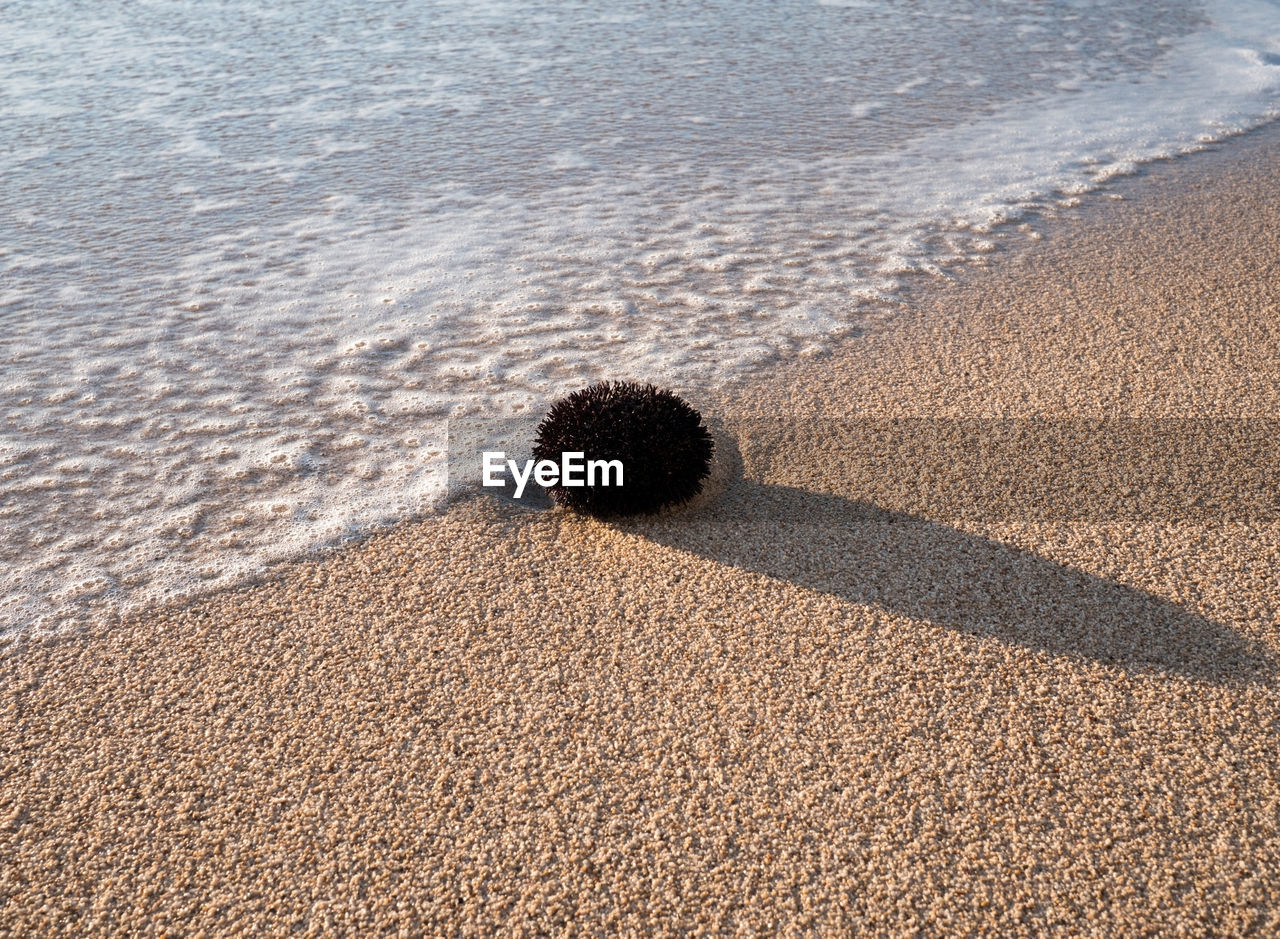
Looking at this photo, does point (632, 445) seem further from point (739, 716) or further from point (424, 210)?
point (424, 210)

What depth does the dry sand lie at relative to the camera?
253 centimetres

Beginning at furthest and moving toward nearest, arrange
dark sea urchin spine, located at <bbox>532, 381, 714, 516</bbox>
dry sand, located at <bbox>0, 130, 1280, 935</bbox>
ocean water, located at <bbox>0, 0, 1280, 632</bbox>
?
ocean water, located at <bbox>0, 0, 1280, 632</bbox> → dark sea urchin spine, located at <bbox>532, 381, 714, 516</bbox> → dry sand, located at <bbox>0, 130, 1280, 935</bbox>

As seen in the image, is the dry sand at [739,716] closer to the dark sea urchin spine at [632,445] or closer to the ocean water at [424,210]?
the dark sea urchin spine at [632,445]

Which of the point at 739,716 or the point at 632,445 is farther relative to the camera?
the point at 632,445

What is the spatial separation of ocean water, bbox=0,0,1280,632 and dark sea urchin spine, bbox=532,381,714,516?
2.50 ft

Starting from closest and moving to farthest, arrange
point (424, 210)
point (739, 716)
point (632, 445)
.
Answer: point (739, 716)
point (632, 445)
point (424, 210)

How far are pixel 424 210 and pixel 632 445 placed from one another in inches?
183

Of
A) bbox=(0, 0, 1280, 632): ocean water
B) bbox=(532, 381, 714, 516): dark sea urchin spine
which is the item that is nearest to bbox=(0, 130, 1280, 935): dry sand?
bbox=(532, 381, 714, 516): dark sea urchin spine

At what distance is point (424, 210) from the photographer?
7.82 meters

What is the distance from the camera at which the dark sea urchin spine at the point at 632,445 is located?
→ 3.91 meters

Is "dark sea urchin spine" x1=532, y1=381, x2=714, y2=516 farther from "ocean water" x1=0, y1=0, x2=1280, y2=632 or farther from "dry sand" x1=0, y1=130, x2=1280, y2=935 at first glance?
"ocean water" x1=0, y1=0, x2=1280, y2=632

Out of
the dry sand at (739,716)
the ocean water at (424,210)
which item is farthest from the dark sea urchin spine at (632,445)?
the ocean water at (424,210)

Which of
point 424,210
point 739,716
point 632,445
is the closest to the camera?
point 739,716

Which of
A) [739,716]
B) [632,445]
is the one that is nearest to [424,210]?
[632,445]
